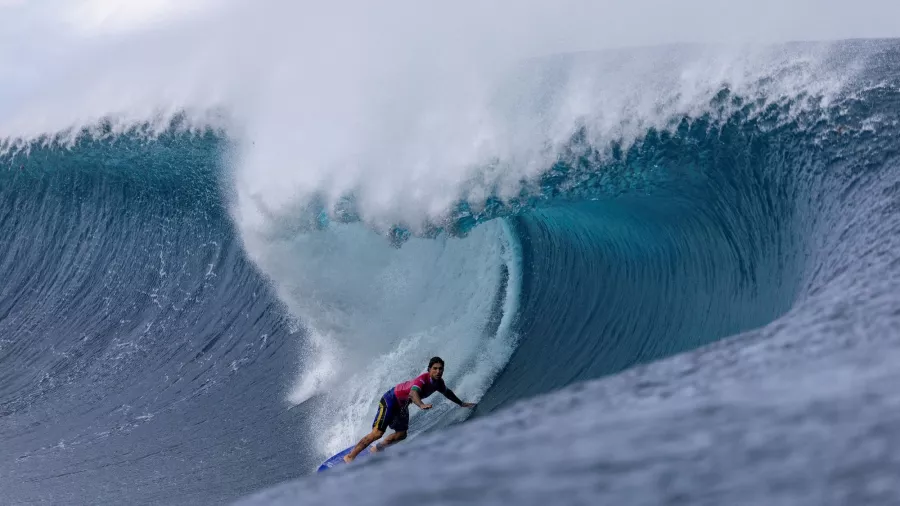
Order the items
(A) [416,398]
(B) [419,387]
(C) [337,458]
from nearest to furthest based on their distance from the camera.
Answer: (A) [416,398] → (B) [419,387] → (C) [337,458]

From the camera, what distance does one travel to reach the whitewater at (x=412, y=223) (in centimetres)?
530

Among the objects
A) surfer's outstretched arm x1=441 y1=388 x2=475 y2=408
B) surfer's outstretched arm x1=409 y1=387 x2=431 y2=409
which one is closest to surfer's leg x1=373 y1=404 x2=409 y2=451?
surfer's outstretched arm x1=409 y1=387 x2=431 y2=409

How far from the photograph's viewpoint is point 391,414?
636cm

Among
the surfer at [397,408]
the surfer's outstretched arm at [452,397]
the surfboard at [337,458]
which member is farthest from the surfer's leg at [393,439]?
the surfer's outstretched arm at [452,397]

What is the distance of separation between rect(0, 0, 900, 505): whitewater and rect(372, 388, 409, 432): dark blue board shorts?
669 millimetres

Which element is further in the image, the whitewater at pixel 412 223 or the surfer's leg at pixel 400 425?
the surfer's leg at pixel 400 425

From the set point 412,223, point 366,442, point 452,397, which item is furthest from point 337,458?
point 412,223

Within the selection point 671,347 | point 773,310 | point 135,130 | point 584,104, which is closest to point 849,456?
point 773,310

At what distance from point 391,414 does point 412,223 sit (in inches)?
67.0

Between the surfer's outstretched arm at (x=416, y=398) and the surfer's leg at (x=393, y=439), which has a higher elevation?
the surfer's outstretched arm at (x=416, y=398)

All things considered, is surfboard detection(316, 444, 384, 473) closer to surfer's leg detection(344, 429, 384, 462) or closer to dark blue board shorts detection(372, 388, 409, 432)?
surfer's leg detection(344, 429, 384, 462)

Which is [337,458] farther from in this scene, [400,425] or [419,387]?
[419,387]

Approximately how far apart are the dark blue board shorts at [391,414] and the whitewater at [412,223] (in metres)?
0.67

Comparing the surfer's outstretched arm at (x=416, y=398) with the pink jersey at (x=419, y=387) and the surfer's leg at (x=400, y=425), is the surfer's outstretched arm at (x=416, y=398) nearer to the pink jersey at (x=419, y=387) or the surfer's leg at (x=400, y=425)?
the pink jersey at (x=419, y=387)
